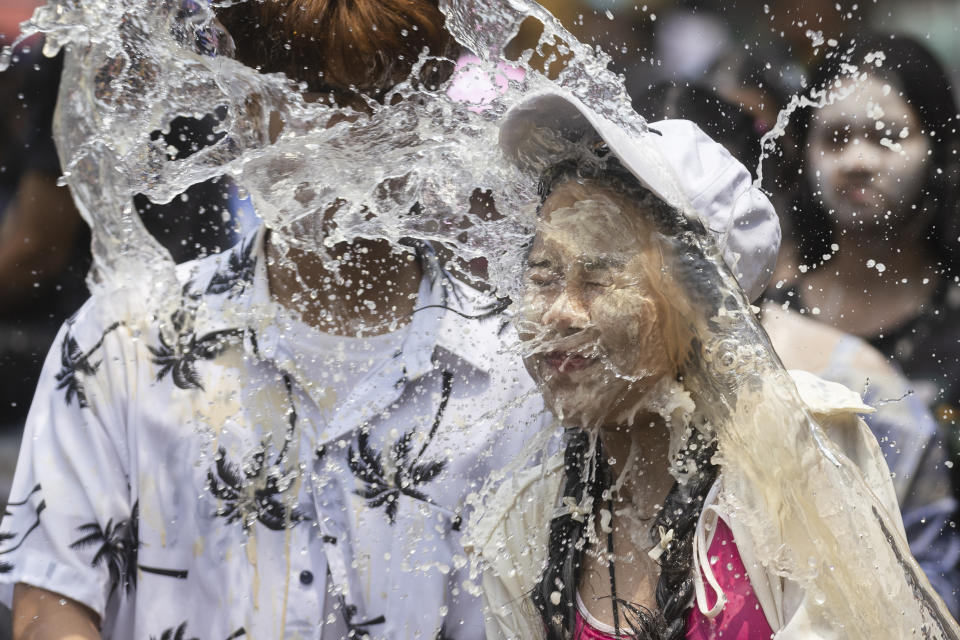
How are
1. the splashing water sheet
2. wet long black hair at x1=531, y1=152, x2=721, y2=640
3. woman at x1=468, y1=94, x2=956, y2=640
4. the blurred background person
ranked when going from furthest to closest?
the blurred background person < the splashing water sheet < wet long black hair at x1=531, y1=152, x2=721, y2=640 < woman at x1=468, y1=94, x2=956, y2=640

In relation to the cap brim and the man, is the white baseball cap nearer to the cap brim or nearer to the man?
the cap brim

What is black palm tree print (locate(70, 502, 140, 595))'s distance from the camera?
1849 mm

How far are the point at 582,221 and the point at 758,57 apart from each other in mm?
1914

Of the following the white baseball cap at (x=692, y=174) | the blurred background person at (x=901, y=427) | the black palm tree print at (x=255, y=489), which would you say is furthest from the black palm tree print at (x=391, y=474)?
the blurred background person at (x=901, y=427)

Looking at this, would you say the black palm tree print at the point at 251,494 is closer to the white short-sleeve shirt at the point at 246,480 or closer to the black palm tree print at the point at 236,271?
the white short-sleeve shirt at the point at 246,480

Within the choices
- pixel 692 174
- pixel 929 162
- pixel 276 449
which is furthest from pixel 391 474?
pixel 929 162

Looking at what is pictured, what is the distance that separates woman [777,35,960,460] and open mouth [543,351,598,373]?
4.94 feet

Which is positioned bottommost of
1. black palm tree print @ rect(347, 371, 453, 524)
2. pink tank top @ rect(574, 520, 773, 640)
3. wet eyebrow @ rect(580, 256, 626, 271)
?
black palm tree print @ rect(347, 371, 453, 524)

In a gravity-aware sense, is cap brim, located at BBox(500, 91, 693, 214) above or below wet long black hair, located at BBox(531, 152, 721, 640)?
above

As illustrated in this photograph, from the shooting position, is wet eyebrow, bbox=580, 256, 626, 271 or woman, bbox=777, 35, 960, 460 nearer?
wet eyebrow, bbox=580, 256, 626, 271

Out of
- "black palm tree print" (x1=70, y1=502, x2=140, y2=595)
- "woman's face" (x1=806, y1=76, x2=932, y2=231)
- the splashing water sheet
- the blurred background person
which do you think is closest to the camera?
the splashing water sheet

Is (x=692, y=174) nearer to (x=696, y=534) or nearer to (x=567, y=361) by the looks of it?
(x=567, y=361)

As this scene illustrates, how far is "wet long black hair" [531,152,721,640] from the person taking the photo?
4.87ft

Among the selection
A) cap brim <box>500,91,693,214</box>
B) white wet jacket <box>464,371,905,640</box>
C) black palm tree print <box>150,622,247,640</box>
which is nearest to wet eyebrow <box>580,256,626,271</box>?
cap brim <box>500,91,693,214</box>
